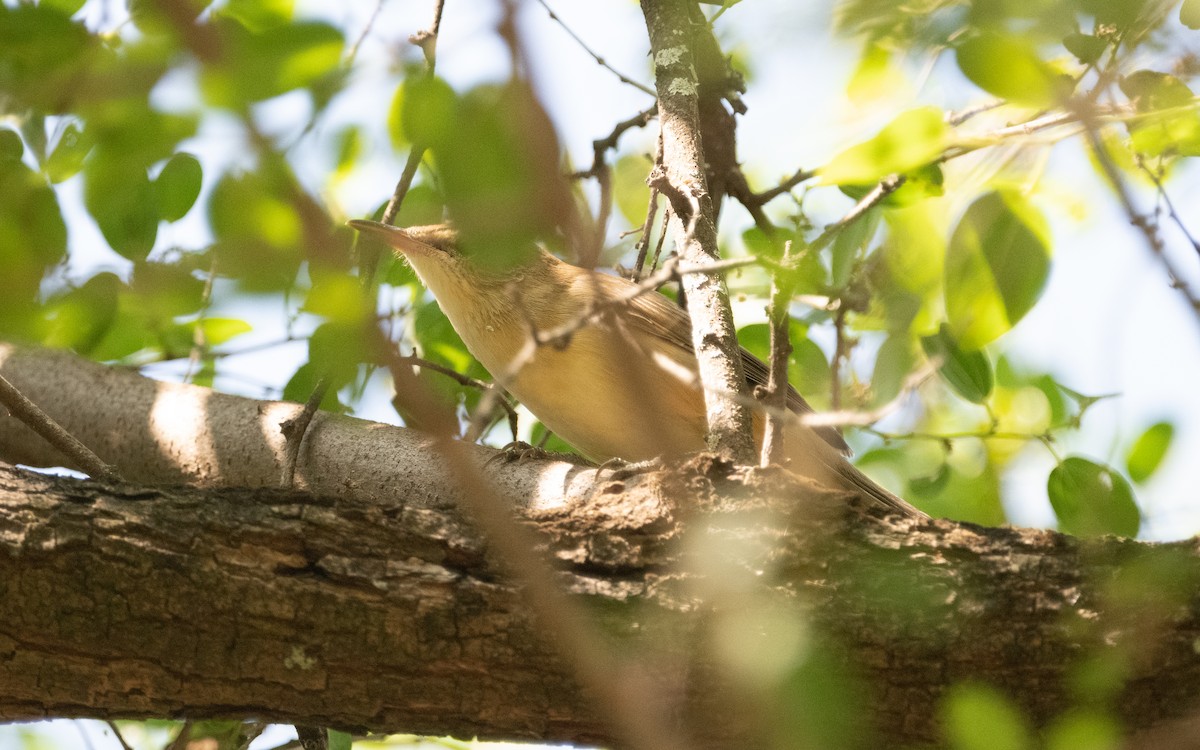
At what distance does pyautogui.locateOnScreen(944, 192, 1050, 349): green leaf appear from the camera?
2.84m

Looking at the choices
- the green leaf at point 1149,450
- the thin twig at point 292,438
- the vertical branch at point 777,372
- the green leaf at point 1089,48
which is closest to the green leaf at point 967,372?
the green leaf at point 1149,450

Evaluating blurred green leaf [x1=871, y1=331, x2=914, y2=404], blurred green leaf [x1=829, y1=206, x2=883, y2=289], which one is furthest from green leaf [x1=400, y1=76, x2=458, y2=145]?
blurred green leaf [x1=871, y1=331, x2=914, y2=404]

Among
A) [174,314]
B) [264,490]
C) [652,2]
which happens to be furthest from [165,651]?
[652,2]

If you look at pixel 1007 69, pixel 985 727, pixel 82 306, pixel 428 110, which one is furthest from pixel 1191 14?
pixel 82 306

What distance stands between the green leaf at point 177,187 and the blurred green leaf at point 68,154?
15 centimetres

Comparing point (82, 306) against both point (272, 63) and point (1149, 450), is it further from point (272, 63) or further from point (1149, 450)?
point (1149, 450)

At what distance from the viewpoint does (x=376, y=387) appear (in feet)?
5.38

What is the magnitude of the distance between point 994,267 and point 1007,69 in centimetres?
147

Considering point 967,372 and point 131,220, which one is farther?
point 967,372

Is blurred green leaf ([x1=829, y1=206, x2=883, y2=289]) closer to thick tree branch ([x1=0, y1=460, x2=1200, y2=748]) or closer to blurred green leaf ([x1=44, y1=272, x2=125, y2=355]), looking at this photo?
thick tree branch ([x1=0, y1=460, x2=1200, y2=748])

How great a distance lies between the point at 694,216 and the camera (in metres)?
2.84

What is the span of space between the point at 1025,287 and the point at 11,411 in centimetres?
302

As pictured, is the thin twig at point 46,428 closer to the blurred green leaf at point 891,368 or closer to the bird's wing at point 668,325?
the bird's wing at point 668,325

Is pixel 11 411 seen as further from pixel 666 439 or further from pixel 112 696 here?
pixel 666 439
